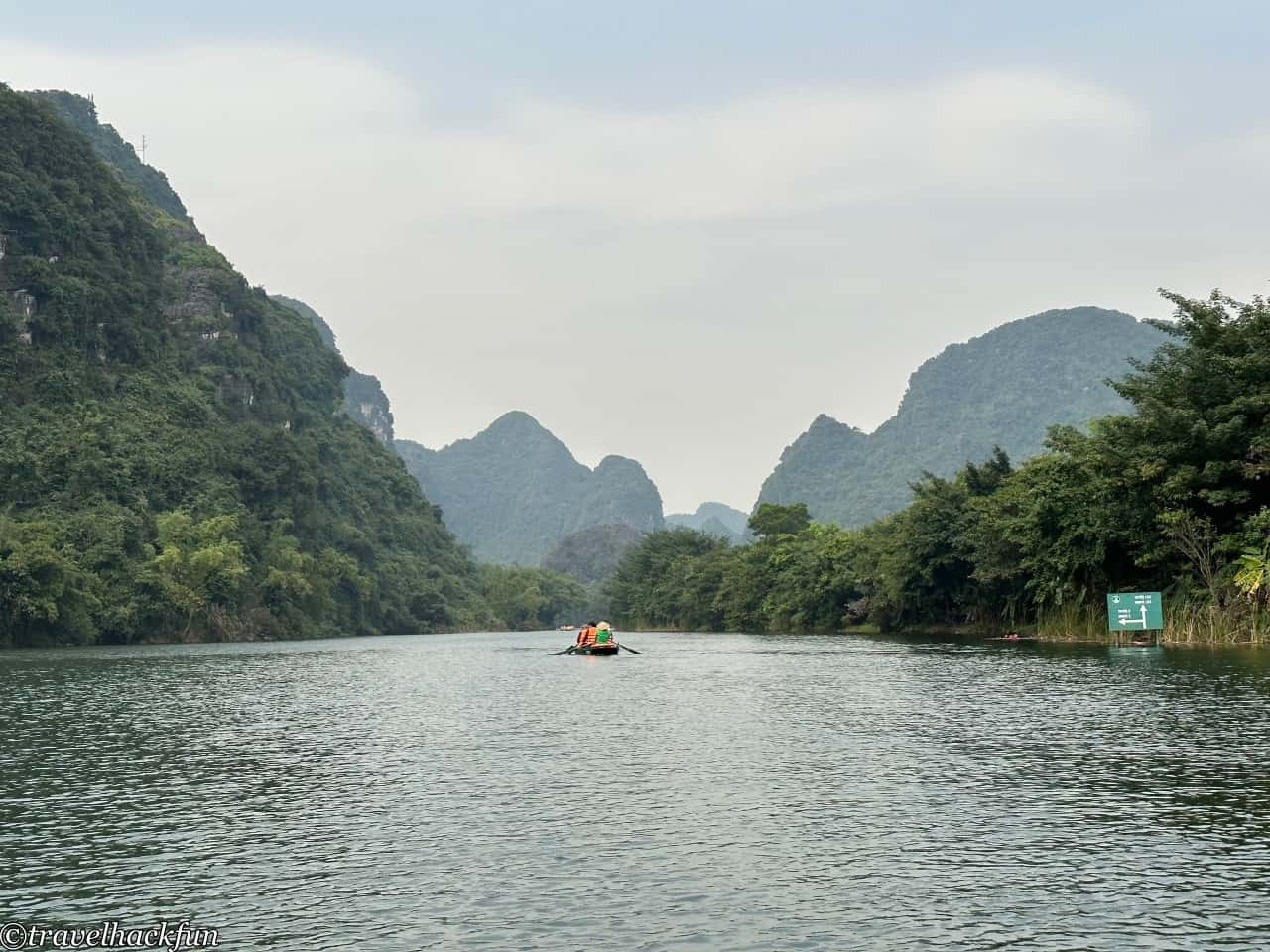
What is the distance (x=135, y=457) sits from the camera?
445ft

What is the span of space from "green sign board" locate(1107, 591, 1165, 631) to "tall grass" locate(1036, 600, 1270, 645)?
787 mm

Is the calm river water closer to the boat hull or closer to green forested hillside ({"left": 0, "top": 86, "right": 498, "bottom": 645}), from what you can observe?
the boat hull

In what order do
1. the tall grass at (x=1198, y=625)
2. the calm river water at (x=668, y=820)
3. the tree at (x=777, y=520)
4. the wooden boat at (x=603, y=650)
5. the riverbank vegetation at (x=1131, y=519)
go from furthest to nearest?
the tree at (x=777, y=520) → the wooden boat at (x=603, y=650) → the riverbank vegetation at (x=1131, y=519) → the tall grass at (x=1198, y=625) → the calm river water at (x=668, y=820)

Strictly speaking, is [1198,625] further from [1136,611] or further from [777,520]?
[777,520]

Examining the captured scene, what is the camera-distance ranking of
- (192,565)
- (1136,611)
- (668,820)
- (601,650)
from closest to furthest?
(668,820)
(1136,611)
(601,650)
(192,565)

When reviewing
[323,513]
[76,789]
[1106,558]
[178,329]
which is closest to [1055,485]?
[1106,558]

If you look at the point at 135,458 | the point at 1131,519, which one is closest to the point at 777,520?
the point at 135,458

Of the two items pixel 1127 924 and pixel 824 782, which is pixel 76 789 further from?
pixel 1127 924

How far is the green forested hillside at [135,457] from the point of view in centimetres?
11775

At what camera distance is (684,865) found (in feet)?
51.0

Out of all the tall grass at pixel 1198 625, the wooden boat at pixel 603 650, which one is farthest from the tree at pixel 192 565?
the tall grass at pixel 1198 625

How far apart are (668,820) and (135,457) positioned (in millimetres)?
128609

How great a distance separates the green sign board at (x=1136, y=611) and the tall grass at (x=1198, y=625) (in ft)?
2.58

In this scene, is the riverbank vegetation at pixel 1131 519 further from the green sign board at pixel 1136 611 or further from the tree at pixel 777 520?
the tree at pixel 777 520
